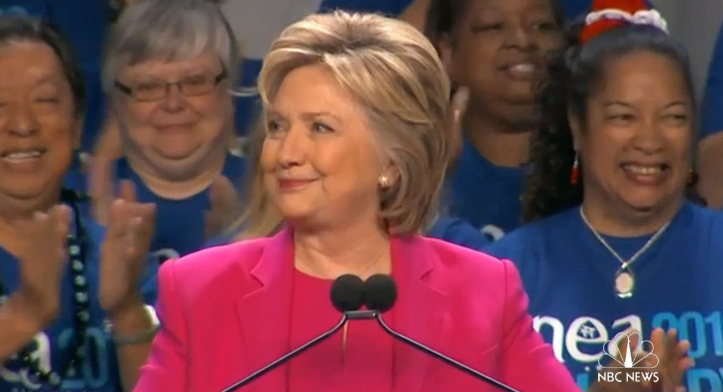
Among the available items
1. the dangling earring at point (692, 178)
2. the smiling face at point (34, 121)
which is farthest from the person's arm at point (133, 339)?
the dangling earring at point (692, 178)

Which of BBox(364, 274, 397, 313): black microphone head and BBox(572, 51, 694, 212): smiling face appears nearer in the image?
BBox(364, 274, 397, 313): black microphone head

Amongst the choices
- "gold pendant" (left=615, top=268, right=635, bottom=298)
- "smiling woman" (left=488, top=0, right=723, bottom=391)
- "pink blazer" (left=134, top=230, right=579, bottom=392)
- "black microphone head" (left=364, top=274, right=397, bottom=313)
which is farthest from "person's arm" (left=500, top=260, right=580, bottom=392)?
"gold pendant" (left=615, top=268, right=635, bottom=298)

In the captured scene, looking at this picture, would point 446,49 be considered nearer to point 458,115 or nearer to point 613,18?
point 458,115

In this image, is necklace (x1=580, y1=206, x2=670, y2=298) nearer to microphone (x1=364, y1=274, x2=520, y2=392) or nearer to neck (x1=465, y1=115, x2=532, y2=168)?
neck (x1=465, y1=115, x2=532, y2=168)

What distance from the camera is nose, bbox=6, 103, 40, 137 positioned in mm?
2645

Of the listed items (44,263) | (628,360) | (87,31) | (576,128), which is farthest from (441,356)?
(87,31)

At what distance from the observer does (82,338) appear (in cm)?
252

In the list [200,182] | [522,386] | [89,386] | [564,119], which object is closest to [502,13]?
[564,119]

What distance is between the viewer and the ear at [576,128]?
2.72m

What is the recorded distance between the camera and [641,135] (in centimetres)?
263

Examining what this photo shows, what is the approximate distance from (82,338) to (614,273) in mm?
912

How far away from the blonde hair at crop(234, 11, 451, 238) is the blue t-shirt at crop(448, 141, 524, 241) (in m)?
1.08

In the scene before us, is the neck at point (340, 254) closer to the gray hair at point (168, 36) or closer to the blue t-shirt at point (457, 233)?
the blue t-shirt at point (457, 233)

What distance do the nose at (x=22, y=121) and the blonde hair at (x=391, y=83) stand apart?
938 millimetres
